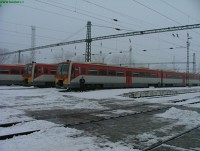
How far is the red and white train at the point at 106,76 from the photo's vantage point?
95.0 feet

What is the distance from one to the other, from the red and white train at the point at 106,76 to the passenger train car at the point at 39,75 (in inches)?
196

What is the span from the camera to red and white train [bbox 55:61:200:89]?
95.0ft

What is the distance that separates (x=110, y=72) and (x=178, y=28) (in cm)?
947

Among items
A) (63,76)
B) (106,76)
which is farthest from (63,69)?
(106,76)

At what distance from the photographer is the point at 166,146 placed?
26.3 feet

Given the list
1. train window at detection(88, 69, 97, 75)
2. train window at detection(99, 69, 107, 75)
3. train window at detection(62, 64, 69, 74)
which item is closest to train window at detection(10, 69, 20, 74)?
train window at detection(62, 64, 69, 74)

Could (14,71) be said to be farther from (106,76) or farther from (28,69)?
(106,76)

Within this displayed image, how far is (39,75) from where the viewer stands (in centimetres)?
3419

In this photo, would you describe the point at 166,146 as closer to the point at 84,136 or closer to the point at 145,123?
the point at 84,136

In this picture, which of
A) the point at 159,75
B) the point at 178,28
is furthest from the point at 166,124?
the point at 159,75

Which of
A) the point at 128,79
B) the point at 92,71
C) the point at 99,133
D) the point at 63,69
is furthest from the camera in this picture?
the point at 128,79

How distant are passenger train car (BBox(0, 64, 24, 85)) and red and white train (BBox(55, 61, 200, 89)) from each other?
10.2 metres

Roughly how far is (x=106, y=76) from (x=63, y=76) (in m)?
5.87

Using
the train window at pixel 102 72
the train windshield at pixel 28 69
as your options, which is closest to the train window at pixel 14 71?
the train windshield at pixel 28 69
